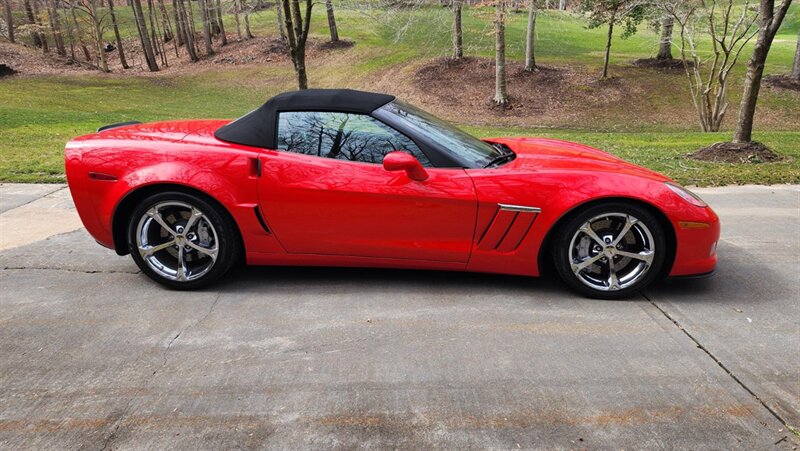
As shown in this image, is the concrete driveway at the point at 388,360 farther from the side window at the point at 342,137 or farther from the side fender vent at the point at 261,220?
the side window at the point at 342,137

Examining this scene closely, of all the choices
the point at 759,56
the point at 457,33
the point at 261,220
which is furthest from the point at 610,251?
the point at 457,33

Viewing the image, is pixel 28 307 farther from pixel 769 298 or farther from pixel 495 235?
pixel 769 298

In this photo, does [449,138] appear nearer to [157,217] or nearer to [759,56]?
[157,217]

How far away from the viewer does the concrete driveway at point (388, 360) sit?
88.0 inches

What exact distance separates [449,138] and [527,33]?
2714cm

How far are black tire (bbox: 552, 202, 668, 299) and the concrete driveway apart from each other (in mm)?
146

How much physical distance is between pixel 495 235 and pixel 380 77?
1073 inches

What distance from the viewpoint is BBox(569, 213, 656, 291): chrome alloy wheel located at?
11.1 ft

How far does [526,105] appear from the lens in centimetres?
2450

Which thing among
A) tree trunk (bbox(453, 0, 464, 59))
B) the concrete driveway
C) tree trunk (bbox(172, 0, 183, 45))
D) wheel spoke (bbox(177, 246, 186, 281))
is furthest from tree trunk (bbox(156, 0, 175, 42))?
wheel spoke (bbox(177, 246, 186, 281))

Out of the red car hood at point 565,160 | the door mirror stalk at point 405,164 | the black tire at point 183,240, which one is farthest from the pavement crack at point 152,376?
the red car hood at point 565,160

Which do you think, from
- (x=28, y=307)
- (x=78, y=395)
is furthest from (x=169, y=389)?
Answer: (x=28, y=307)

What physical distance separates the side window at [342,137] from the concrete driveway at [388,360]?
898 mm

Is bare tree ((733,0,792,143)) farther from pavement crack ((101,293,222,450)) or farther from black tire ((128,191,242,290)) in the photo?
pavement crack ((101,293,222,450))
